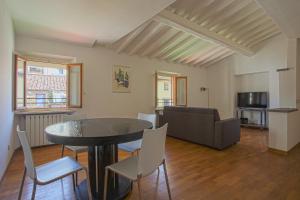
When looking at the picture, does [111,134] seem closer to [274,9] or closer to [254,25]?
[274,9]

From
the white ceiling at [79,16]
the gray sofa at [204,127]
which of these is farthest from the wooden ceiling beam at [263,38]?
the white ceiling at [79,16]

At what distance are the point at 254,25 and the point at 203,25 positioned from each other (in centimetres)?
159

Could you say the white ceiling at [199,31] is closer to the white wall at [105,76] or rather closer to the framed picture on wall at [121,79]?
the white wall at [105,76]

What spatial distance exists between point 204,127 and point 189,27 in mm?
2276

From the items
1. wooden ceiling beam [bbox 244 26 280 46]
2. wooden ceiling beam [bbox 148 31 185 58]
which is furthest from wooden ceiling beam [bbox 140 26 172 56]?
wooden ceiling beam [bbox 244 26 280 46]

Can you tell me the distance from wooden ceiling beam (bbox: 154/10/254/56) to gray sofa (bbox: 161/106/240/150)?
6.14 feet

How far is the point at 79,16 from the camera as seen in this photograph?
112 inches

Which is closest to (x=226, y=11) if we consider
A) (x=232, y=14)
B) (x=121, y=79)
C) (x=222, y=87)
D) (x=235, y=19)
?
(x=232, y=14)

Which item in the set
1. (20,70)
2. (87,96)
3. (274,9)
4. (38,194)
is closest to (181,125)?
(87,96)

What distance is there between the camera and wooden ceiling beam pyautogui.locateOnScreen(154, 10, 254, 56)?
358 cm

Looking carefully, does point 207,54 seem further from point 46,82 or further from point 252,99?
point 46,82

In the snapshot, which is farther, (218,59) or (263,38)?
(218,59)

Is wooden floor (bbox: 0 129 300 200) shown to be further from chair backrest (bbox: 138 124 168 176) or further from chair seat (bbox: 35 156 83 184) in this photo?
chair backrest (bbox: 138 124 168 176)

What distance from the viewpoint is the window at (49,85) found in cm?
366
